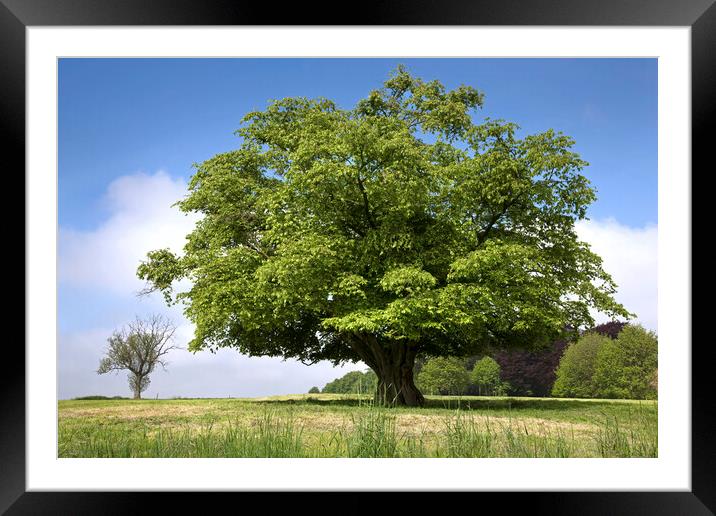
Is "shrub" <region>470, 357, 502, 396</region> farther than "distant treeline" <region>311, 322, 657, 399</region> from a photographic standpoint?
Yes

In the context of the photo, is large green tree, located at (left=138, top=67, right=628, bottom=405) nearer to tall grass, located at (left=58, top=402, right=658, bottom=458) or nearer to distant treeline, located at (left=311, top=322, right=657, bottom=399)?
distant treeline, located at (left=311, top=322, right=657, bottom=399)

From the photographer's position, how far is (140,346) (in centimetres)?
1357

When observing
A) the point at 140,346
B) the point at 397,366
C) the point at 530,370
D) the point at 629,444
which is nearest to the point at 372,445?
the point at 629,444

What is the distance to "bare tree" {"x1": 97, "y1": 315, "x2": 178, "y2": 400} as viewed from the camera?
13.3 meters

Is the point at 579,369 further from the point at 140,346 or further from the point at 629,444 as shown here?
the point at 629,444

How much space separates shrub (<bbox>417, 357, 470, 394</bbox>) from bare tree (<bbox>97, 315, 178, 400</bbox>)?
21.5 ft

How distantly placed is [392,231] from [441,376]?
6604mm

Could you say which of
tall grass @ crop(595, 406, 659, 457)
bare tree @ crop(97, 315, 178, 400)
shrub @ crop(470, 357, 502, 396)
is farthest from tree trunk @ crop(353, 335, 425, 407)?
tall grass @ crop(595, 406, 659, 457)

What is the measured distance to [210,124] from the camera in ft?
36.3
